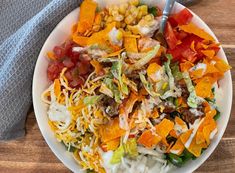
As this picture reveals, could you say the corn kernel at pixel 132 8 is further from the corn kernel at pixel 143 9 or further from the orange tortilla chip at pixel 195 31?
the orange tortilla chip at pixel 195 31

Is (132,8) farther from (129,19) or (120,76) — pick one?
(120,76)

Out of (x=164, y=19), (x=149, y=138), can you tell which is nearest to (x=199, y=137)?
(x=149, y=138)

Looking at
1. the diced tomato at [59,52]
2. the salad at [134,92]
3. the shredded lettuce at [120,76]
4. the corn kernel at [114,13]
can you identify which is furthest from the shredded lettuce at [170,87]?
the diced tomato at [59,52]

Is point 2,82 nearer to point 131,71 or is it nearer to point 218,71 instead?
point 131,71

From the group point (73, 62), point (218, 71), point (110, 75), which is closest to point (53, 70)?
point (73, 62)

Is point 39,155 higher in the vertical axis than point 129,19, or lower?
lower

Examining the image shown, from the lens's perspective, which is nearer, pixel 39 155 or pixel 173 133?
pixel 173 133
